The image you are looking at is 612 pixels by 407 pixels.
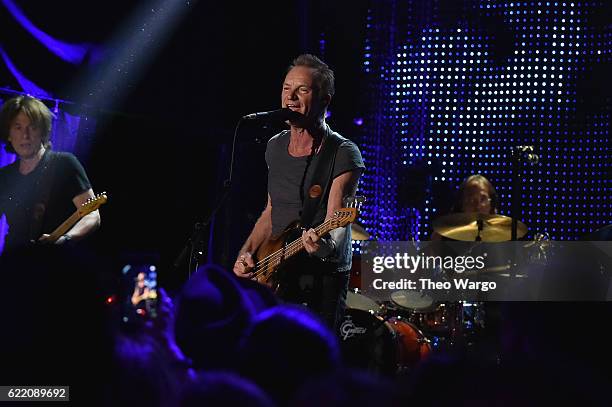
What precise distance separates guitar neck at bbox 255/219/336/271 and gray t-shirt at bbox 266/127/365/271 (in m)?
0.14

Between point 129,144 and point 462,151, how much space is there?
4.08 m

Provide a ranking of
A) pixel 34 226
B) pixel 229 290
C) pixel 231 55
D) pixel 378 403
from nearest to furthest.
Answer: pixel 378 403, pixel 229 290, pixel 34 226, pixel 231 55

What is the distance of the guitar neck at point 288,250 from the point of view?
150 inches

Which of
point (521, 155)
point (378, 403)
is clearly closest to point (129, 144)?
point (521, 155)

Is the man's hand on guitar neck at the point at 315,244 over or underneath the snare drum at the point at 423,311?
over

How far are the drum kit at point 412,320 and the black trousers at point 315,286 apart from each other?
1697mm

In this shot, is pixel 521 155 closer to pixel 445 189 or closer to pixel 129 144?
pixel 445 189

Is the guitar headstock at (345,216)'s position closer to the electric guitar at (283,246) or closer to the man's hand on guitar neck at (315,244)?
the electric guitar at (283,246)

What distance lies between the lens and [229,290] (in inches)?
67.7

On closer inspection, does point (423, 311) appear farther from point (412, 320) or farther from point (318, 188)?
point (318, 188)

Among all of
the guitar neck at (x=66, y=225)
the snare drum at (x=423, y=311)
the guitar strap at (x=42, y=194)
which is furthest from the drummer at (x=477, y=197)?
the guitar strap at (x=42, y=194)

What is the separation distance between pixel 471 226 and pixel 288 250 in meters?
3.25

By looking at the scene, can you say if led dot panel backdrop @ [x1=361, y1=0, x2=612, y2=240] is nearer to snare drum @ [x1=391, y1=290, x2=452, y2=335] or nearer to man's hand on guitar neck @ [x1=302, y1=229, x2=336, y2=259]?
snare drum @ [x1=391, y1=290, x2=452, y2=335]

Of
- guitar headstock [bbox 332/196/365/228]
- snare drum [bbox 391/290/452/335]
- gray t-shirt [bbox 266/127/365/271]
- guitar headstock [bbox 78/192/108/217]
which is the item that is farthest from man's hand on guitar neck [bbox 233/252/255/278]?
snare drum [bbox 391/290/452/335]
